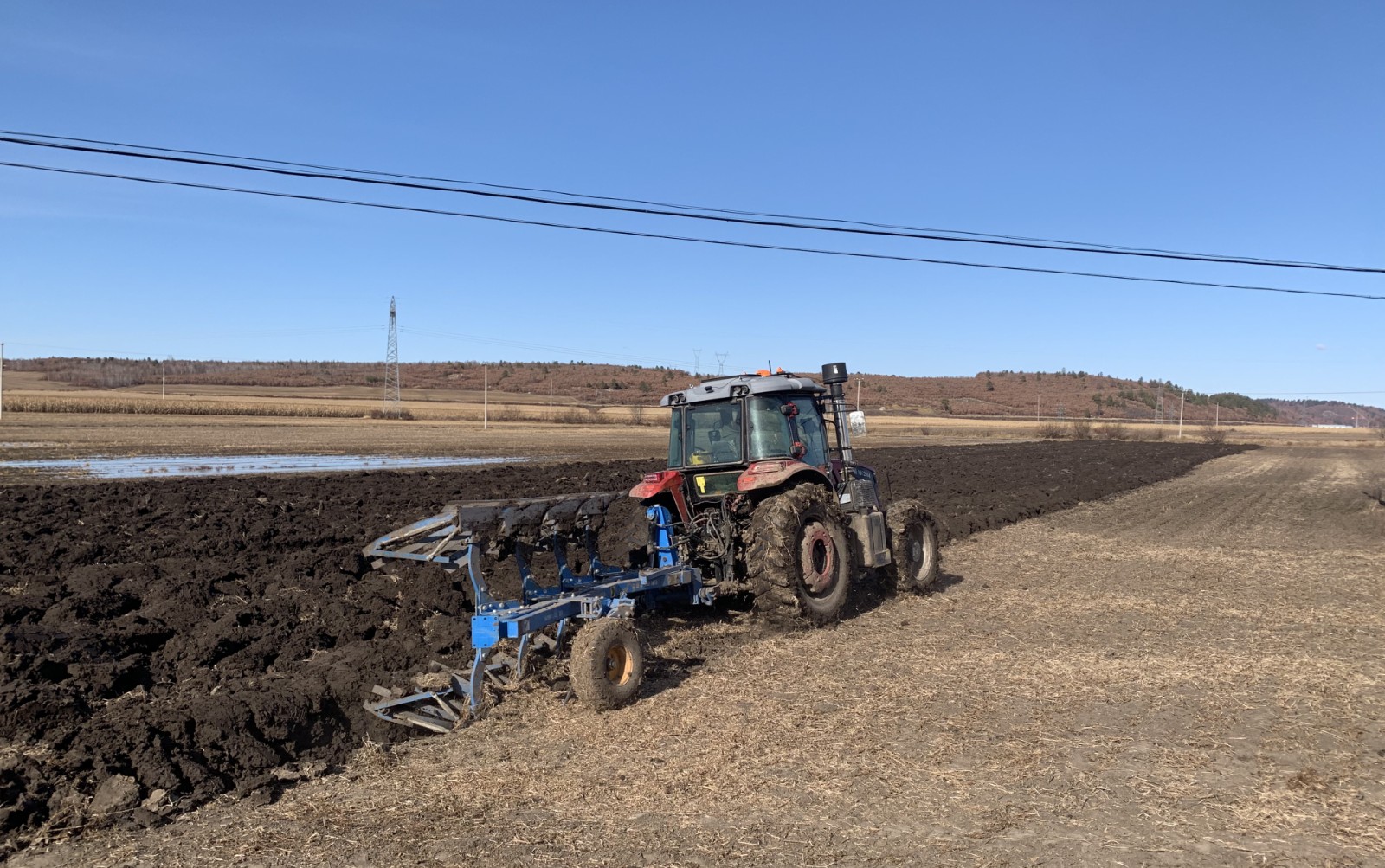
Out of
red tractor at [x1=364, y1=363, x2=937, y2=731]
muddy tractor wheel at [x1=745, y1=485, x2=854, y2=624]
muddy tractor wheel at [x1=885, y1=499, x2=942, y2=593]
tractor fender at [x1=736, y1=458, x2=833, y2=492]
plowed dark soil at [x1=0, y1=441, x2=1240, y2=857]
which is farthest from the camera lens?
muddy tractor wheel at [x1=885, y1=499, x2=942, y2=593]

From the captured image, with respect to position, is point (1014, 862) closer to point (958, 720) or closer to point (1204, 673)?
point (958, 720)

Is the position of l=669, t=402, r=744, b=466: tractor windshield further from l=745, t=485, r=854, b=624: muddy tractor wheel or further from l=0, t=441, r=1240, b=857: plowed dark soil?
l=0, t=441, r=1240, b=857: plowed dark soil

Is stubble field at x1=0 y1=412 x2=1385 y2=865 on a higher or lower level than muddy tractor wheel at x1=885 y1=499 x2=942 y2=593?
lower

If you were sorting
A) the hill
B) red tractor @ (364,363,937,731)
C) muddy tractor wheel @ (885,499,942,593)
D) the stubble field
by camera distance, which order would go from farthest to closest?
the hill < muddy tractor wheel @ (885,499,942,593) < red tractor @ (364,363,937,731) < the stubble field

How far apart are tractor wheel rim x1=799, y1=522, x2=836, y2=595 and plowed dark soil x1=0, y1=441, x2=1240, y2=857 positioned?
2877mm

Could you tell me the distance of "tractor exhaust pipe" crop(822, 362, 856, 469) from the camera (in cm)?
939

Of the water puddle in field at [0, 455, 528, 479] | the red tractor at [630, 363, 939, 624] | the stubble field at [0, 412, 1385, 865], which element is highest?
the red tractor at [630, 363, 939, 624]

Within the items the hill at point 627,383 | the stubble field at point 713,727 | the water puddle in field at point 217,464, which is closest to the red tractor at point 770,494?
the stubble field at point 713,727

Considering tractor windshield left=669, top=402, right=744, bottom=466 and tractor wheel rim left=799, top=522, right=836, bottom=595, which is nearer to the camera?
tractor wheel rim left=799, top=522, right=836, bottom=595

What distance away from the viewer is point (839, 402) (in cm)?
971

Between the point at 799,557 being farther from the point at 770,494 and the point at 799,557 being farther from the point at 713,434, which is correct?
the point at 713,434

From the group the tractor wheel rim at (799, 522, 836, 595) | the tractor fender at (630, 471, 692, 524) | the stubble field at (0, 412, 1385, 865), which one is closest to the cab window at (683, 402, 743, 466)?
the tractor fender at (630, 471, 692, 524)

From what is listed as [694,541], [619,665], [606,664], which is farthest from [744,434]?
[606,664]

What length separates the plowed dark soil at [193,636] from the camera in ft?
17.3
